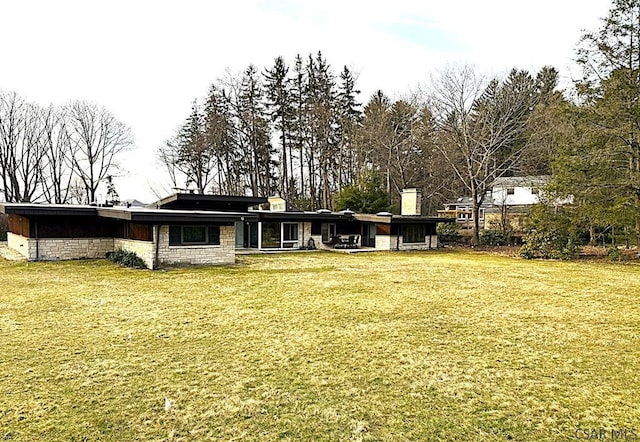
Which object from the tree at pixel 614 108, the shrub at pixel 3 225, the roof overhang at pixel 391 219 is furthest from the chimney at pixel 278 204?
the shrub at pixel 3 225

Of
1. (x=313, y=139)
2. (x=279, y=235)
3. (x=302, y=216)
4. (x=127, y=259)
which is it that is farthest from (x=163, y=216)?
(x=313, y=139)

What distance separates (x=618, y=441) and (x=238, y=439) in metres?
2.96

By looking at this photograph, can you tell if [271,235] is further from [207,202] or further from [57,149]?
[57,149]

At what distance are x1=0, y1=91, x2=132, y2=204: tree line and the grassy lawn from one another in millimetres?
24549

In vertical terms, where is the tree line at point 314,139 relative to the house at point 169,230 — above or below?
above

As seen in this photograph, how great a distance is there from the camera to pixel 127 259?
44.4 feet

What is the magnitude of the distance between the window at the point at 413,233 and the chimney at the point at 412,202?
0.97 meters

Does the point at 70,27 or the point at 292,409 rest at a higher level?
the point at 70,27

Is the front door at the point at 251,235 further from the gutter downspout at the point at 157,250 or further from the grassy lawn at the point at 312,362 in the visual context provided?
the grassy lawn at the point at 312,362

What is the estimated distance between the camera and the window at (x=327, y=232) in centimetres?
2186

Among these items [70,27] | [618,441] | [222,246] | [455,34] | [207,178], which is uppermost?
[455,34]

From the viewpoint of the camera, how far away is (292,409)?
3807mm

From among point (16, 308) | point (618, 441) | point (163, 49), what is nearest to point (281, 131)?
point (163, 49)

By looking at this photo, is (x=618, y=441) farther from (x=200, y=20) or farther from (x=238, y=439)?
(x=200, y=20)
